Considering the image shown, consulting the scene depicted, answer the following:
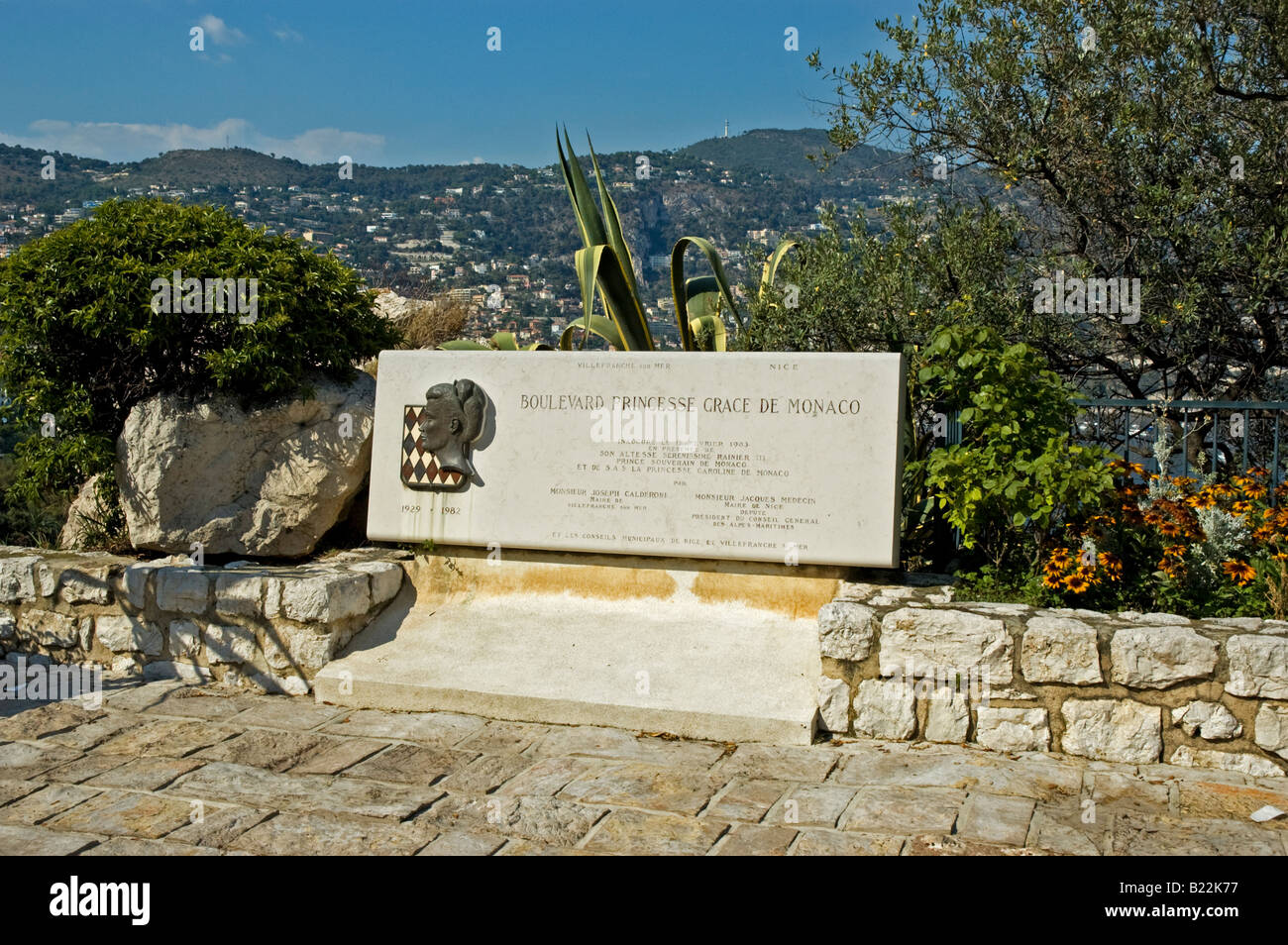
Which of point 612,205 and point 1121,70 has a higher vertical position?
point 1121,70

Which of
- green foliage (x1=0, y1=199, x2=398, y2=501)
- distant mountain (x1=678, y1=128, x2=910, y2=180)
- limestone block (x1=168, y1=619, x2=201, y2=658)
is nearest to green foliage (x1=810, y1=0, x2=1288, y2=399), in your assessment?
green foliage (x1=0, y1=199, x2=398, y2=501)

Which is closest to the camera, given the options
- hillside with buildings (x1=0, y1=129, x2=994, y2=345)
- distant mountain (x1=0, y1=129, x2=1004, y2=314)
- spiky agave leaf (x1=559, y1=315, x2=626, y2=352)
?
spiky agave leaf (x1=559, y1=315, x2=626, y2=352)

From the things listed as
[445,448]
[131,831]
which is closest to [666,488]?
[445,448]

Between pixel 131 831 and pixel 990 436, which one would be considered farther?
pixel 990 436

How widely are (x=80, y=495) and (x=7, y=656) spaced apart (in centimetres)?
133

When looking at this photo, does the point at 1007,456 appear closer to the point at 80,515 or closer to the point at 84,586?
the point at 84,586

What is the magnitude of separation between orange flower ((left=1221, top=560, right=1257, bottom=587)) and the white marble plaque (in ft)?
4.72

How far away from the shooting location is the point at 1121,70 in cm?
669

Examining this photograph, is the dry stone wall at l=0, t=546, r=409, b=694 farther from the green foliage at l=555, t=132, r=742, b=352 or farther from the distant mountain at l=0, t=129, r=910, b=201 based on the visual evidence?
the distant mountain at l=0, t=129, r=910, b=201

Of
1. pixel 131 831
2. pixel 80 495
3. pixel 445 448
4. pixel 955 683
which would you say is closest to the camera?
pixel 131 831

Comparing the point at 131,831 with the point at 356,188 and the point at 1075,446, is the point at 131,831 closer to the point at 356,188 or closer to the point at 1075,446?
the point at 1075,446

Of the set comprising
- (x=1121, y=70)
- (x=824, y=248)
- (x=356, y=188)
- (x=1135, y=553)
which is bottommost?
Answer: (x=1135, y=553)

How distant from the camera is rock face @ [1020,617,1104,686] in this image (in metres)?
4.25

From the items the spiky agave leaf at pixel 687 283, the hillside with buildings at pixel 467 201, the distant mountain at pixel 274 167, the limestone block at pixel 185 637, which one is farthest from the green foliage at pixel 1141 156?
the distant mountain at pixel 274 167
